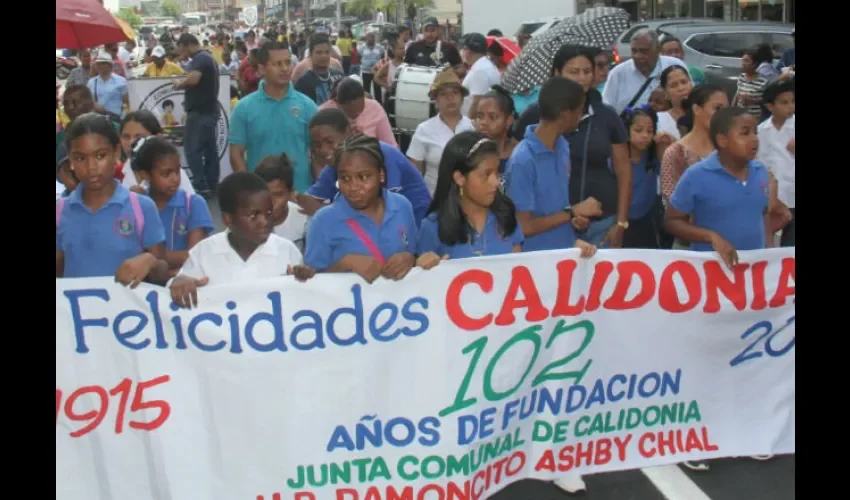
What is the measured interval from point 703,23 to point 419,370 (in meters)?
13.8

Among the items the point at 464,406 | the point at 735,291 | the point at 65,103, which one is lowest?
the point at 464,406

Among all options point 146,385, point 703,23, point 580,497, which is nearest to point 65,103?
point 146,385

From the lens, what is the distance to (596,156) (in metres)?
5.34

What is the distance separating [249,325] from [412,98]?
9.30 m

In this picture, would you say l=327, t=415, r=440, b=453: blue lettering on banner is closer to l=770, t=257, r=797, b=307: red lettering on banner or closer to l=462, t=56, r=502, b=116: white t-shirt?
l=770, t=257, r=797, b=307: red lettering on banner

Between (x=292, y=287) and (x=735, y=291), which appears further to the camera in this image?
(x=735, y=291)

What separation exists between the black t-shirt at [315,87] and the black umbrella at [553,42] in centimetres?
284

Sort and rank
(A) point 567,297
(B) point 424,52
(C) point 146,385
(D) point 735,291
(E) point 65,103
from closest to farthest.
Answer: (C) point 146,385, (A) point 567,297, (D) point 735,291, (E) point 65,103, (B) point 424,52

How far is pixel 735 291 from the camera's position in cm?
434

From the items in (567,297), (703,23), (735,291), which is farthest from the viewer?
(703,23)

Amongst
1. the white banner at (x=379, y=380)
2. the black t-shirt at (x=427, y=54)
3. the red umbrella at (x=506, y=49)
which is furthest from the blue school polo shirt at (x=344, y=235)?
the black t-shirt at (x=427, y=54)

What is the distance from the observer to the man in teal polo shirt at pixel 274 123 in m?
6.45

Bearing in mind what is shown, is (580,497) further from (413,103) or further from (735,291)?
(413,103)

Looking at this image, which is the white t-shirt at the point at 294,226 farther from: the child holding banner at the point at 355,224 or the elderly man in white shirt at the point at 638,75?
the elderly man in white shirt at the point at 638,75
